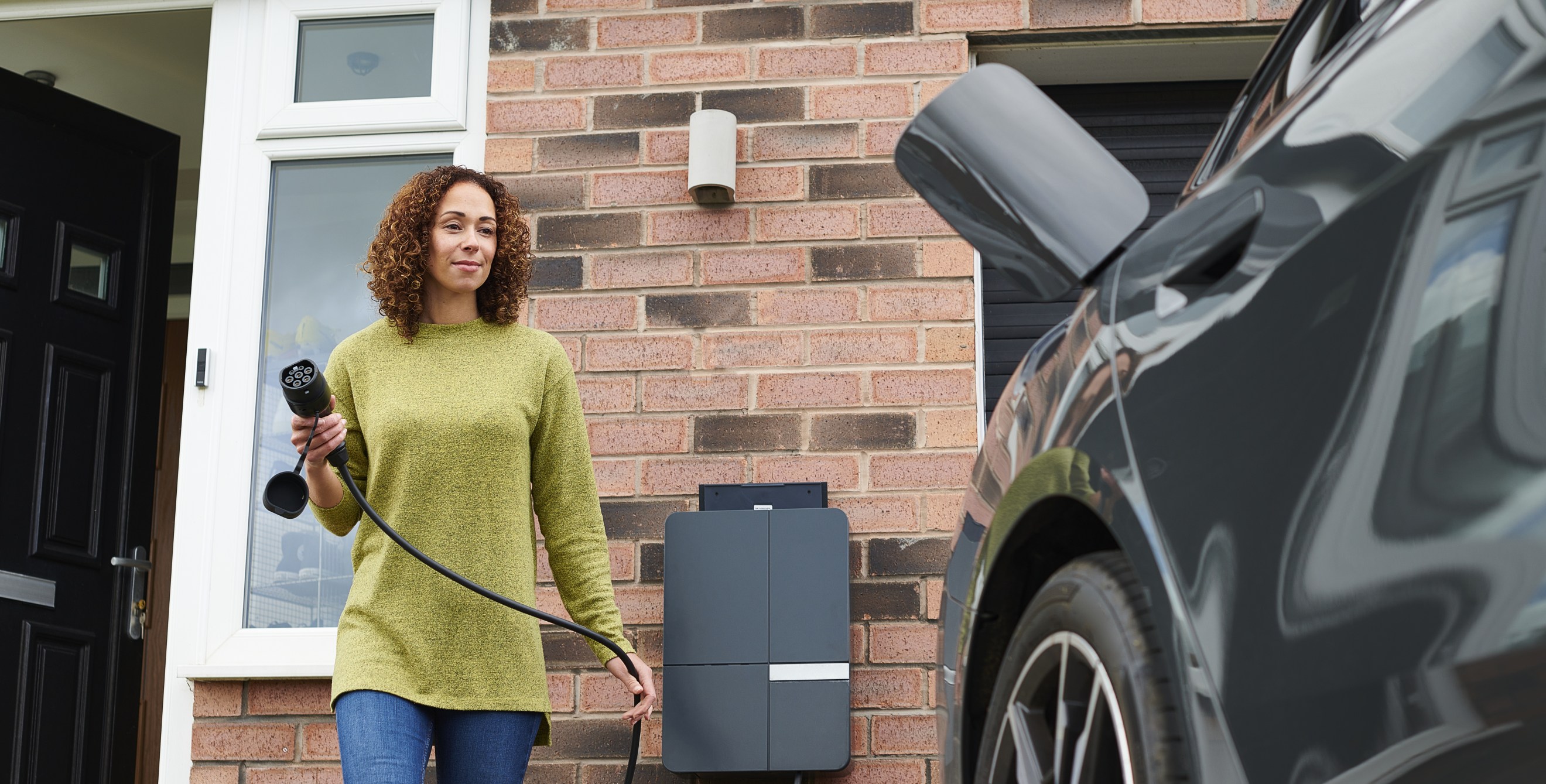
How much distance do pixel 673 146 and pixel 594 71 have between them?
327 millimetres

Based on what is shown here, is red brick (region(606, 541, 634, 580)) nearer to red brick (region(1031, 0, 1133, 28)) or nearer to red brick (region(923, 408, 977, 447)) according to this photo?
red brick (region(923, 408, 977, 447))

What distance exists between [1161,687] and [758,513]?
251cm

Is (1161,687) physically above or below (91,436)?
below

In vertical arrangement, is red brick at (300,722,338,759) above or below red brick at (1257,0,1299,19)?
below

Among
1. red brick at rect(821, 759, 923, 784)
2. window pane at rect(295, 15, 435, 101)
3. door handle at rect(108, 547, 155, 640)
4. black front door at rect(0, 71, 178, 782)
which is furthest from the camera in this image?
door handle at rect(108, 547, 155, 640)

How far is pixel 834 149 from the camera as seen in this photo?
405cm

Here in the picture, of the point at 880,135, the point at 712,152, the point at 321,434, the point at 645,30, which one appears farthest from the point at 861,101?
the point at 321,434

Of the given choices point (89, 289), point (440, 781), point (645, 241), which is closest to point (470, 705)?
point (440, 781)

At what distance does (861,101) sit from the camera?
407cm

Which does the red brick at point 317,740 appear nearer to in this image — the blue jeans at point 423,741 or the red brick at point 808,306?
the blue jeans at point 423,741

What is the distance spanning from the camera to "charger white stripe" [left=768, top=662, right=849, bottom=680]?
11.6 ft

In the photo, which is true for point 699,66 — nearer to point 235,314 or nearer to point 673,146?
point 673,146

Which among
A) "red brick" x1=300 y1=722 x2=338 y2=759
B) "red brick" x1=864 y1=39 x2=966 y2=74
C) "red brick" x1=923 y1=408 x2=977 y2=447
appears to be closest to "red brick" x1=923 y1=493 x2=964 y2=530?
"red brick" x1=923 y1=408 x2=977 y2=447

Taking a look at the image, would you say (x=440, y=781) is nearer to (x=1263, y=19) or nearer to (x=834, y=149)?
(x=834, y=149)
